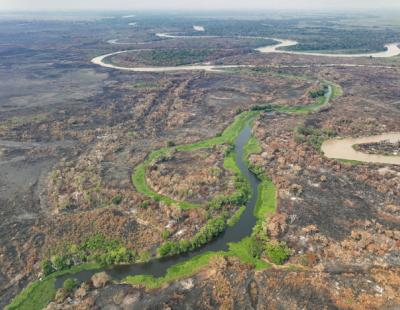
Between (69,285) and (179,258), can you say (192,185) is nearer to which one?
(179,258)

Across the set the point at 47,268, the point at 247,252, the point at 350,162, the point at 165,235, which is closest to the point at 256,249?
the point at 247,252

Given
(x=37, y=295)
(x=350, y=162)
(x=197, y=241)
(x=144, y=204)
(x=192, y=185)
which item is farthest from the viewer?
(x=350, y=162)

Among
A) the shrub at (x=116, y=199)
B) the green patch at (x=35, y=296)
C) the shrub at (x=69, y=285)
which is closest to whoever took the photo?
the green patch at (x=35, y=296)

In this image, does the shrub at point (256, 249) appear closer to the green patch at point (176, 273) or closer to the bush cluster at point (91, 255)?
the green patch at point (176, 273)

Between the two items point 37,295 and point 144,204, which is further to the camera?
point 144,204

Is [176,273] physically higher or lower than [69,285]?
lower

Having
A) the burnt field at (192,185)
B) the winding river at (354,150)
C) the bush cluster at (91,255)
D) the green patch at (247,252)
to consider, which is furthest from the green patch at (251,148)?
the bush cluster at (91,255)

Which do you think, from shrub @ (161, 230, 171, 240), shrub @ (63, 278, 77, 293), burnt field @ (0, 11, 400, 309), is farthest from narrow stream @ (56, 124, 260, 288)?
shrub @ (161, 230, 171, 240)
